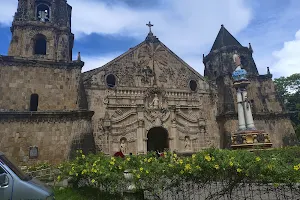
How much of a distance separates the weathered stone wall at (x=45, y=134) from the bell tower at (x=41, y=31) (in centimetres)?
391

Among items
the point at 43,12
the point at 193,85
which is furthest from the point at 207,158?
the point at 43,12

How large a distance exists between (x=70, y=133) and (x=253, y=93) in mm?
14027

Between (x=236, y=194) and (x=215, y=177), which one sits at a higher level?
(x=215, y=177)

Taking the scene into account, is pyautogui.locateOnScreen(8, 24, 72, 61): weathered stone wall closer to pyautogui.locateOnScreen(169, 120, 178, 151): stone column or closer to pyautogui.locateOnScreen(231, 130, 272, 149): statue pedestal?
pyautogui.locateOnScreen(169, 120, 178, 151): stone column

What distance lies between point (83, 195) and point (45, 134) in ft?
26.9

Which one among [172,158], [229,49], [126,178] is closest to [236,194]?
[172,158]

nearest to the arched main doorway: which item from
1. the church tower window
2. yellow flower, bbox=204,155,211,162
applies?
the church tower window

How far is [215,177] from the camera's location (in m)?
4.79

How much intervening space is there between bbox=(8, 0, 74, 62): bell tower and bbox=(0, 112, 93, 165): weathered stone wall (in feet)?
12.8

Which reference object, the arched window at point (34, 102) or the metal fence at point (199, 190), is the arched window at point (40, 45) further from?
the metal fence at point (199, 190)

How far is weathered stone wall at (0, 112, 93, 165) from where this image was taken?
501 inches

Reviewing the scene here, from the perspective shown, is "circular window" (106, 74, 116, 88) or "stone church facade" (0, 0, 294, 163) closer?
"stone church facade" (0, 0, 294, 163)

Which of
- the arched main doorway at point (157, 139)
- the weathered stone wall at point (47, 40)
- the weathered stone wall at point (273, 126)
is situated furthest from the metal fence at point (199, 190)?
the weathered stone wall at point (273, 126)

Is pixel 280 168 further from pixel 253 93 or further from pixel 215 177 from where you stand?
pixel 253 93
